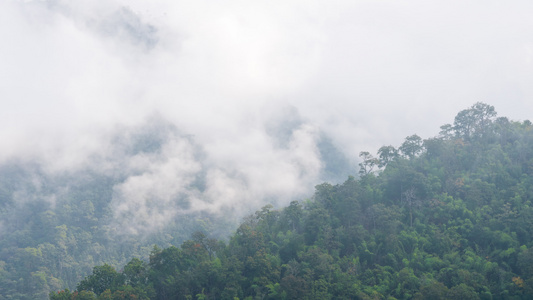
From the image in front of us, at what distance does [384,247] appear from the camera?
3853cm

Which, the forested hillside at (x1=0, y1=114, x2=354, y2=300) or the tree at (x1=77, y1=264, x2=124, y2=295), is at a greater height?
the forested hillside at (x1=0, y1=114, x2=354, y2=300)

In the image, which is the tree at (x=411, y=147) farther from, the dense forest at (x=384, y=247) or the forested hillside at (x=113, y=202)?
the forested hillside at (x=113, y=202)

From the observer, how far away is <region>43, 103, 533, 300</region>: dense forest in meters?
32.9

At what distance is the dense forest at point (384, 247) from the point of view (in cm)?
3294

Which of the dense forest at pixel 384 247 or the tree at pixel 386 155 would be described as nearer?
the dense forest at pixel 384 247

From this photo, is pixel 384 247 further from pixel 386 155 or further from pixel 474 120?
pixel 474 120

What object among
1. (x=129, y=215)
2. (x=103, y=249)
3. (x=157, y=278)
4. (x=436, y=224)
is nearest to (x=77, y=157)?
(x=129, y=215)

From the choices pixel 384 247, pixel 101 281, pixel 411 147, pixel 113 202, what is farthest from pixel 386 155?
pixel 113 202

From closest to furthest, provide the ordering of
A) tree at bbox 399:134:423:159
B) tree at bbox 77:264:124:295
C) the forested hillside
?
tree at bbox 77:264:124:295 → tree at bbox 399:134:423:159 → the forested hillside

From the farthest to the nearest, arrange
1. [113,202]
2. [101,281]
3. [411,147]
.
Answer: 1. [113,202]
2. [411,147]
3. [101,281]

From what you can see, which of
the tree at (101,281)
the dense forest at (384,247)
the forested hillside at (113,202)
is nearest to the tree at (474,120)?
the dense forest at (384,247)

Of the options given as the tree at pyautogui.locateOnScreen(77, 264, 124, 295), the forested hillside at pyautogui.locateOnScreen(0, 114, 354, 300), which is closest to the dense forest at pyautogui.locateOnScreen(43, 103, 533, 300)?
the tree at pyautogui.locateOnScreen(77, 264, 124, 295)

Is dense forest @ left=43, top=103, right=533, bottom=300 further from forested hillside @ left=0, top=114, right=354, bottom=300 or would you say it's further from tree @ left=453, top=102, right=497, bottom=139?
forested hillside @ left=0, top=114, right=354, bottom=300

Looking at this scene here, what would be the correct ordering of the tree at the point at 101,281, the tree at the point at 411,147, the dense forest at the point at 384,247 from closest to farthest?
the dense forest at the point at 384,247 < the tree at the point at 101,281 < the tree at the point at 411,147
